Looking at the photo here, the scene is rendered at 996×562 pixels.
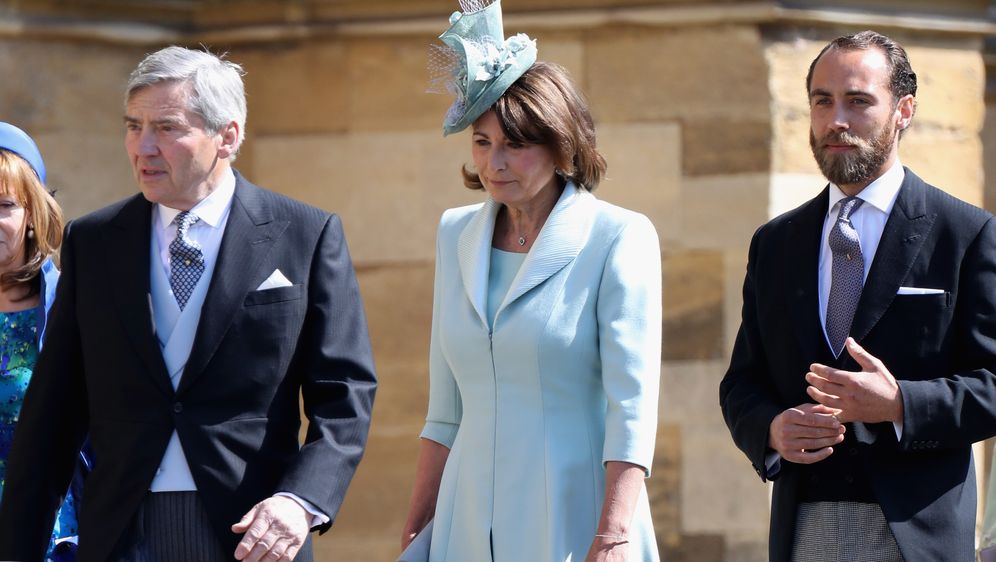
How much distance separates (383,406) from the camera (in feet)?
20.3

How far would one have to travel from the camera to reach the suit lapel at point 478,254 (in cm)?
396

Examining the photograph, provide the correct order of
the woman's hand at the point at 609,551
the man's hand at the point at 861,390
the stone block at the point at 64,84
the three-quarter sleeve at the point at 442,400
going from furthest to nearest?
the stone block at the point at 64,84
the three-quarter sleeve at the point at 442,400
the man's hand at the point at 861,390
the woman's hand at the point at 609,551

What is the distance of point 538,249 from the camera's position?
3941 millimetres

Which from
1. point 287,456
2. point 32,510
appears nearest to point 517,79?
point 287,456

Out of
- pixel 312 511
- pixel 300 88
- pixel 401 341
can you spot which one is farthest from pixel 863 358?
pixel 300 88

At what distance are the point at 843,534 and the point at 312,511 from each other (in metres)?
1.23

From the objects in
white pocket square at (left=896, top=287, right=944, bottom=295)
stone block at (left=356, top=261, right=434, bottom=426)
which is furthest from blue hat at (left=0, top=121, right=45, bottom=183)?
white pocket square at (left=896, top=287, right=944, bottom=295)

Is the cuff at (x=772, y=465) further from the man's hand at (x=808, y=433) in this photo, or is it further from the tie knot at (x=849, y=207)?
the tie knot at (x=849, y=207)

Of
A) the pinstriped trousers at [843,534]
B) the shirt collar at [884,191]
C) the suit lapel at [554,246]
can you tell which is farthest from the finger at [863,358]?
the suit lapel at [554,246]

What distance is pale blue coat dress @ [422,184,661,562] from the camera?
3797mm

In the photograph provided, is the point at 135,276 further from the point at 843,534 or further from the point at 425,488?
the point at 843,534

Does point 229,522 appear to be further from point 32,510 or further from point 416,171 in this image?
point 416,171

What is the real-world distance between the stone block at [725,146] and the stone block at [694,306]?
303mm

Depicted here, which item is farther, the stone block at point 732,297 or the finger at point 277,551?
the stone block at point 732,297
